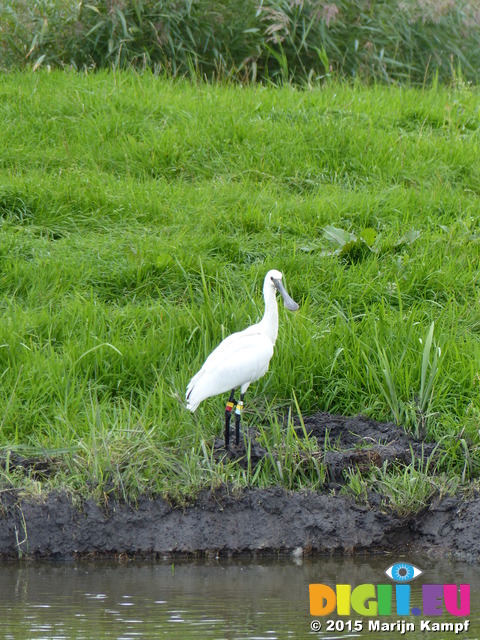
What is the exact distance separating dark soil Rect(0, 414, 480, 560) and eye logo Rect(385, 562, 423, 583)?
13.3 inches

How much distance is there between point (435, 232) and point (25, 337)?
3.22 meters

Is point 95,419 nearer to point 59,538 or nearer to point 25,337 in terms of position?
point 59,538

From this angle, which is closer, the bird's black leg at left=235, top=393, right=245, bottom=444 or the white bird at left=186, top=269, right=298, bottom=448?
the white bird at left=186, top=269, right=298, bottom=448

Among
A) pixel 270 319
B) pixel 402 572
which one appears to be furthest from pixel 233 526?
pixel 270 319

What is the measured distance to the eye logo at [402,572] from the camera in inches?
194

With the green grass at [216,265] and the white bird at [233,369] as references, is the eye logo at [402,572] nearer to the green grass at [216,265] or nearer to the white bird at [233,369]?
the green grass at [216,265]

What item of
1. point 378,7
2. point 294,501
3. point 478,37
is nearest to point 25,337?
point 294,501

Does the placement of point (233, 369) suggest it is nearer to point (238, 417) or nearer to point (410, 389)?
point (238, 417)

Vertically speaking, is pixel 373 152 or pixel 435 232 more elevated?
pixel 373 152

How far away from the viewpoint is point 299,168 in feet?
29.5

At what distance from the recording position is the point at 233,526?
545cm

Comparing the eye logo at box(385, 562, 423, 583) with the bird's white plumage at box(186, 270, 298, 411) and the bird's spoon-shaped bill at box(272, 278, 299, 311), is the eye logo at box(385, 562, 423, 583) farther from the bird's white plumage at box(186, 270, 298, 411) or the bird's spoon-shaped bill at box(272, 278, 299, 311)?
the bird's spoon-shaped bill at box(272, 278, 299, 311)

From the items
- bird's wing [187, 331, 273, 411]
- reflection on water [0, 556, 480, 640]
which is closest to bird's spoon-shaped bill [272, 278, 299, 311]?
bird's wing [187, 331, 273, 411]

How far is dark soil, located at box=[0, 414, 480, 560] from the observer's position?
541cm
